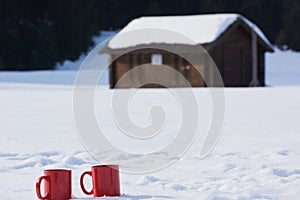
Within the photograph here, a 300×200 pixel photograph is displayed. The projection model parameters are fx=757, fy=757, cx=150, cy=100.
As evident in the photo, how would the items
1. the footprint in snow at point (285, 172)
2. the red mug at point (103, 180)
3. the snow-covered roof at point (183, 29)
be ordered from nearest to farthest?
the red mug at point (103, 180), the footprint in snow at point (285, 172), the snow-covered roof at point (183, 29)

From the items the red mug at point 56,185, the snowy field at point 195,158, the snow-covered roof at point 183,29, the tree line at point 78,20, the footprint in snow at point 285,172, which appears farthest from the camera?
the tree line at point 78,20

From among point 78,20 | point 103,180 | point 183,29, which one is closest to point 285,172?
point 103,180

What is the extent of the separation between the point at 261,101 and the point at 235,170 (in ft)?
34.0

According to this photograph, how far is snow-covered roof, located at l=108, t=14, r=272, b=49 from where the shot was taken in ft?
91.8

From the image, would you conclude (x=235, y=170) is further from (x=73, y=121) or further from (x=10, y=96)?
(x=10, y=96)

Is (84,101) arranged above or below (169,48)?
below

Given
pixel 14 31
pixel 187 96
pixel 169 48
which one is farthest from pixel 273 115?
pixel 14 31

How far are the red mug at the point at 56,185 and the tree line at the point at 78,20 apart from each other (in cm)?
4172

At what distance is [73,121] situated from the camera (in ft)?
46.8

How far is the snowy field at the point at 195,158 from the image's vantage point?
290 inches

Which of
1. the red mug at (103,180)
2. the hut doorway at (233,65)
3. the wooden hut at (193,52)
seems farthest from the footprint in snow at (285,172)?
the hut doorway at (233,65)

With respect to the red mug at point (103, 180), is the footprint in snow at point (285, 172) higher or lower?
lower

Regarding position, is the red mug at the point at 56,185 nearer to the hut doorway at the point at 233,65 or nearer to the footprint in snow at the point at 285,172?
the footprint in snow at the point at 285,172

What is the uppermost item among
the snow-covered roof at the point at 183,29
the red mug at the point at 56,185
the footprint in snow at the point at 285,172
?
the snow-covered roof at the point at 183,29
